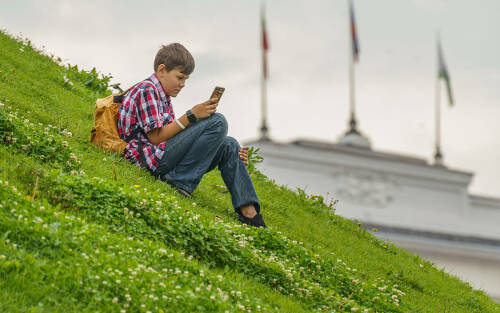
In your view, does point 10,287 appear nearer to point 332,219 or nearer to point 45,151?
point 45,151

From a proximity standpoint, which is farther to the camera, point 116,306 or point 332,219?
point 332,219

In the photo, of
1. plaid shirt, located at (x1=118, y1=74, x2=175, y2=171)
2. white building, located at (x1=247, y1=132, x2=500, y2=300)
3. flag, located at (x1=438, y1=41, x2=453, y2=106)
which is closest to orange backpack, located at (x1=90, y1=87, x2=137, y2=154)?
plaid shirt, located at (x1=118, y1=74, x2=175, y2=171)

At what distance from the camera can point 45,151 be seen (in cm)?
804

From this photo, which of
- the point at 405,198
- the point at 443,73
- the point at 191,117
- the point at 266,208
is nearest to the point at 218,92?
the point at 191,117

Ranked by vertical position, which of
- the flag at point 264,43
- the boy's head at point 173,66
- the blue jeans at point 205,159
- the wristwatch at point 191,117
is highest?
the flag at point 264,43

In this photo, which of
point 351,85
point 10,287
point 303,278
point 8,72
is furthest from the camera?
point 351,85

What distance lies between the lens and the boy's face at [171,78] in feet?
27.2

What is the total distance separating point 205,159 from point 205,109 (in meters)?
0.53

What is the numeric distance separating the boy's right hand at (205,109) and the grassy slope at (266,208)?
2.93 ft

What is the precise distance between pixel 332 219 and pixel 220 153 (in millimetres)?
3691

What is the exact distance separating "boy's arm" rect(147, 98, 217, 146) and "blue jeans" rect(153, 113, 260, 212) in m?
0.06

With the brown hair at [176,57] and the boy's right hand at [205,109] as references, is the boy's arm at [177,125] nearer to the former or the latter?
the boy's right hand at [205,109]

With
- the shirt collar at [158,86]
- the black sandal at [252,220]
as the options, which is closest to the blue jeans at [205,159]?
the black sandal at [252,220]

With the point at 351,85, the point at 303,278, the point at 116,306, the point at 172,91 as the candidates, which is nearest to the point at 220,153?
the point at 172,91
